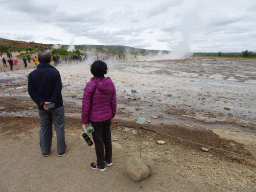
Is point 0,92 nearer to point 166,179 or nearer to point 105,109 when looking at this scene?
point 105,109

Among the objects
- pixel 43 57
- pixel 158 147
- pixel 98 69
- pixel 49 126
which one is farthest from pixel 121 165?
pixel 43 57

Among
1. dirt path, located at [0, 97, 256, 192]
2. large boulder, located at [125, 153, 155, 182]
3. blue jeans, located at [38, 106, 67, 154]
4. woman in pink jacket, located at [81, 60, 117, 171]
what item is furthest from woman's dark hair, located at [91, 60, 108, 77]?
dirt path, located at [0, 97, 256, 192]

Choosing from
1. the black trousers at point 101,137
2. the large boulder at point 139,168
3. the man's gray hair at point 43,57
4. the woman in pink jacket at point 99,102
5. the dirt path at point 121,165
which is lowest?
the dirt path at point 121,165

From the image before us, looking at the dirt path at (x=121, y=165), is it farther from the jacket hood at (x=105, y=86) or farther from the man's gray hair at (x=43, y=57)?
the man's gray hair at (x=43, y=57)

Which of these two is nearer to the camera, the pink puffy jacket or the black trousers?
the pink puffy jacket

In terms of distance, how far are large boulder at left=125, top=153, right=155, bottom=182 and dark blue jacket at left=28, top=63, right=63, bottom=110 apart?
1.63 metres

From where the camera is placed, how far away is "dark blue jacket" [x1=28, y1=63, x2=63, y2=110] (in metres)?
2.54

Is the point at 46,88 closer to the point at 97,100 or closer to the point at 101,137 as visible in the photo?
the point at 97,100

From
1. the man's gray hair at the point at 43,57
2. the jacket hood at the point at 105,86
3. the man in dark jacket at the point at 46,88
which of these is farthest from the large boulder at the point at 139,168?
the man's gray hair at the point at 43,57

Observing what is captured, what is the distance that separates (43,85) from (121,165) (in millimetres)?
1949

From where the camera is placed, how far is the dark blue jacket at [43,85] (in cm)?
254

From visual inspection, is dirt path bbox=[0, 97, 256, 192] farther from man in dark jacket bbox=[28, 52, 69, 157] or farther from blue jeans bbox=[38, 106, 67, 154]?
man in dark jacket bbox=[28, 52, 69, 157]

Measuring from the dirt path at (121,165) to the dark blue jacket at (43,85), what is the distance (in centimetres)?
116

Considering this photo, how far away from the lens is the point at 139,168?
2.48m
